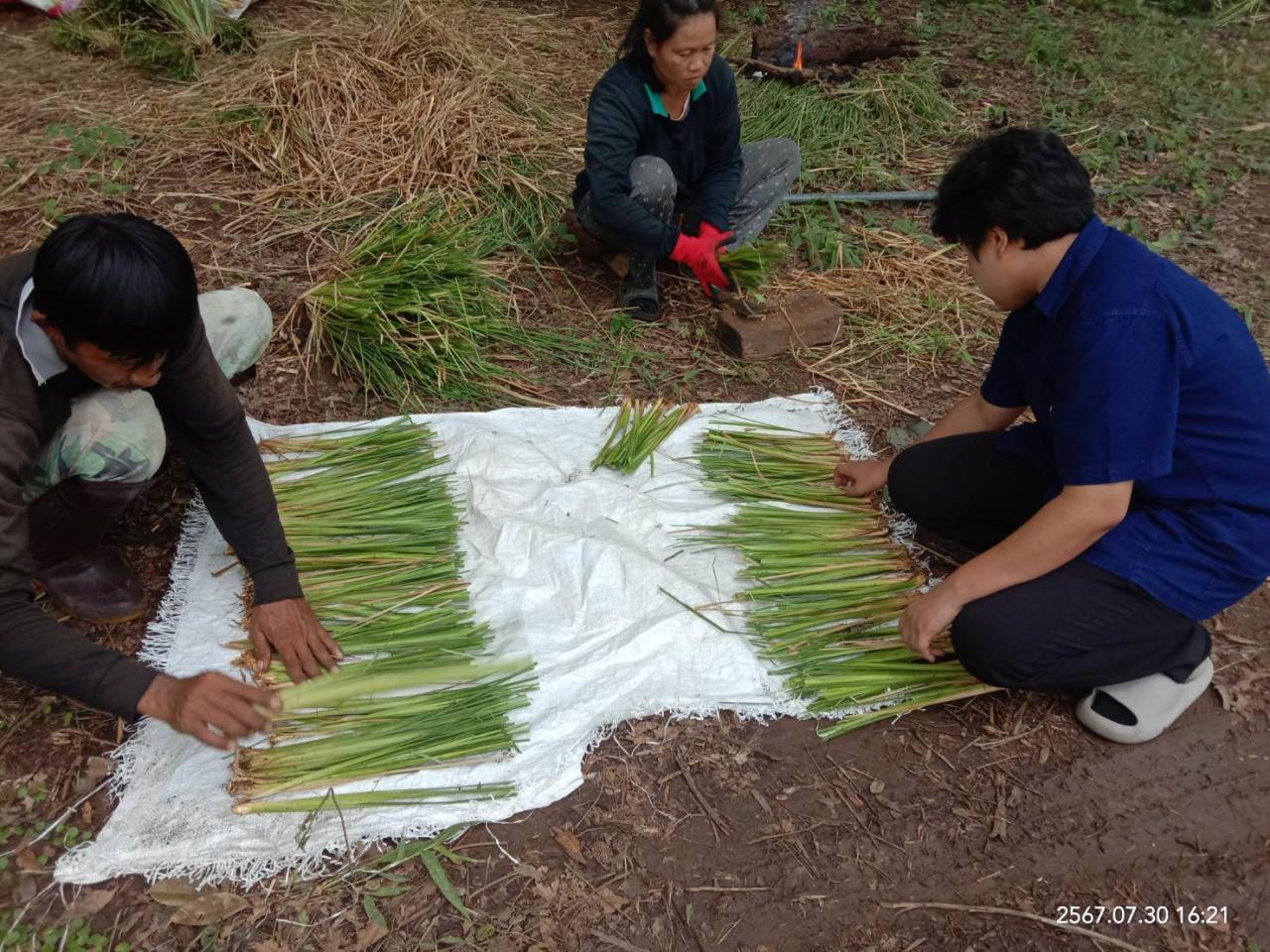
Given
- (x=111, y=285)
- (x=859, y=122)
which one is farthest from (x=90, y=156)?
(x=859, y=122)

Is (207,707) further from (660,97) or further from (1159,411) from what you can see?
(660,97)

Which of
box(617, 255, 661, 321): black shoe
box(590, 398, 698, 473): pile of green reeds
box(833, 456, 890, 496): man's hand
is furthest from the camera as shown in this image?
box(617, 255, 661, 321): black shoe

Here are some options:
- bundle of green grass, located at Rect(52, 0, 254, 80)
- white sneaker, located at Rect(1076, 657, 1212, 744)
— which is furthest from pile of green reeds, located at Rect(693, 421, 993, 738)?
bundle of green grass, located at Rect(52, 0, 254, 80)

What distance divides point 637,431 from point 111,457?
4.75 ft

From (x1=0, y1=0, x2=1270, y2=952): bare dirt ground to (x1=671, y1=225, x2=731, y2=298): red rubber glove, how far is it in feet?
6.02

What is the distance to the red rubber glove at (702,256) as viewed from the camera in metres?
3.36

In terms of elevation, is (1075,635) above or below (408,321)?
below

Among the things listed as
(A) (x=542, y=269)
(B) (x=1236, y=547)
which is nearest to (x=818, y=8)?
(A) (x=542, y=269)

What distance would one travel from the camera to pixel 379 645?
2.18 meters

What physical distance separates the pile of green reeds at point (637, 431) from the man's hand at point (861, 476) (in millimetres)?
565

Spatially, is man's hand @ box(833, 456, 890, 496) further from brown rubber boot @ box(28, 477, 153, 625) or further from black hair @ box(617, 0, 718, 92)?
brown rubber boot @ box(28, 477, 153, 625)

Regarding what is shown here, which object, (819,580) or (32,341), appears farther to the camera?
(819,580)

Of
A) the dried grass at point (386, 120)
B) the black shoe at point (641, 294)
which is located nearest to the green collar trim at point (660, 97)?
the black shoe at point (641, 294)

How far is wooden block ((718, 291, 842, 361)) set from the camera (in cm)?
341
